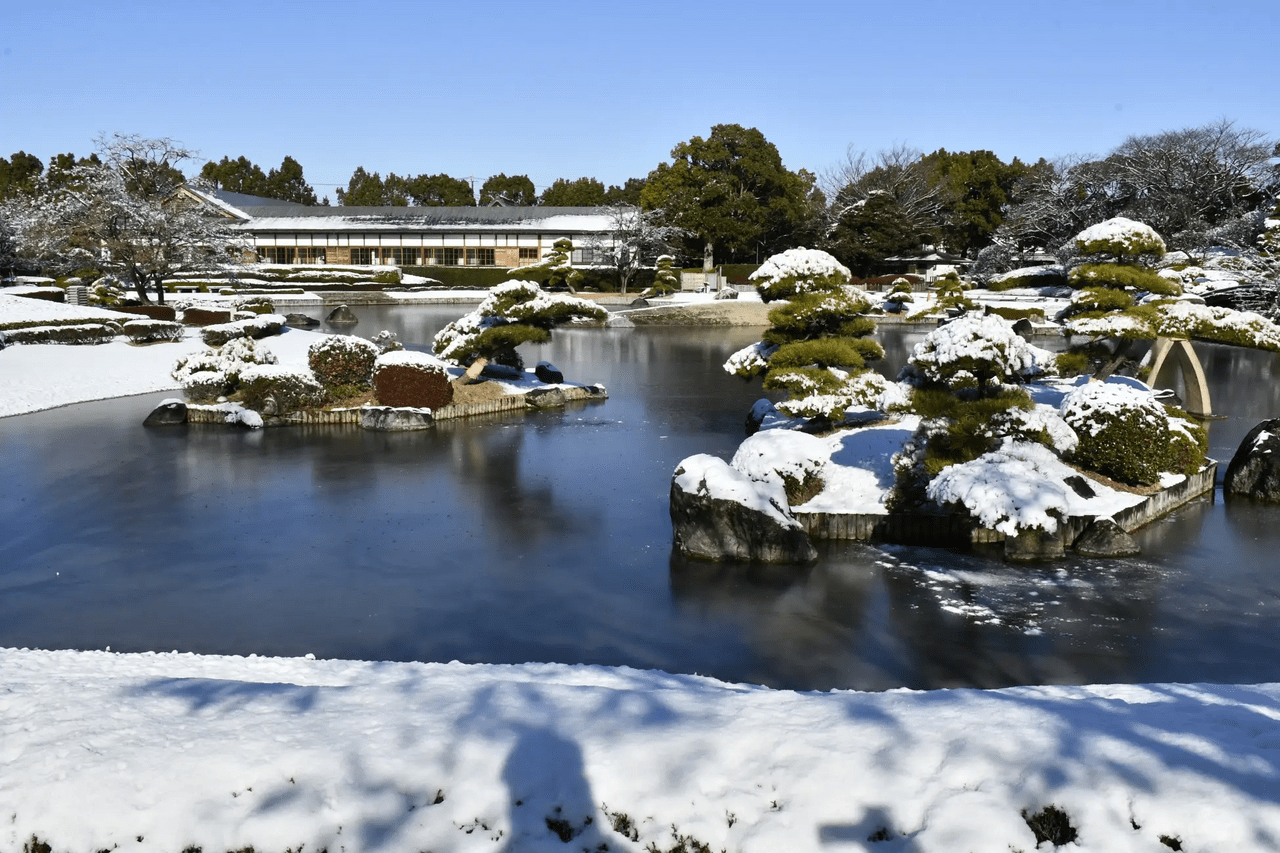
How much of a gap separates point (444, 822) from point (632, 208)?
2325 inches

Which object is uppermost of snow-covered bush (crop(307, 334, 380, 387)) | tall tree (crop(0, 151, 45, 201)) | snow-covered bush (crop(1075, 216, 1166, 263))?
tall tree (crop(0, 151, 45, 201))

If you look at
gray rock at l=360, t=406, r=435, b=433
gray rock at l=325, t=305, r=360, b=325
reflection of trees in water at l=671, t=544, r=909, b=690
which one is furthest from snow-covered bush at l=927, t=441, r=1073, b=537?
gray rock at l=325, t=305, r=360, b=325

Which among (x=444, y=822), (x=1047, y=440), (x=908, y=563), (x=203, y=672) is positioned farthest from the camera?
(x=1047, y=440)

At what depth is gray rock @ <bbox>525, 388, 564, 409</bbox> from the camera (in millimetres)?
19547

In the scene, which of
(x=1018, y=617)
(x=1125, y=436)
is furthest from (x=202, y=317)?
(x=1018, y=617)

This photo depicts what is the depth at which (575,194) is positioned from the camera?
96500 mm

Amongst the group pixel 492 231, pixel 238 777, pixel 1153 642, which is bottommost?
pixel 1153 642

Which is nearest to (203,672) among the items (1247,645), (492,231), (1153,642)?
(1153,642)

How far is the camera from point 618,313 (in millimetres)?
42594

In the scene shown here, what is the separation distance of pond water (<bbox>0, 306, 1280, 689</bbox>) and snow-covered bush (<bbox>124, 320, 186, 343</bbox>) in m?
14.1

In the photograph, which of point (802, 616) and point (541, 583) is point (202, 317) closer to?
point (541, 583)

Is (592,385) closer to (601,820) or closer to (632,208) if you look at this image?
(601,820)

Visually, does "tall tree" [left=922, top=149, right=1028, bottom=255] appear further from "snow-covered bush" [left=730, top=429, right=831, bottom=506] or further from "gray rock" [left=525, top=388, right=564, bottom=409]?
"snow-covered bush" [left=730, top=429, right=831, bottom=506]

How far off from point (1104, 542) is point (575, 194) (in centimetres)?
9056
